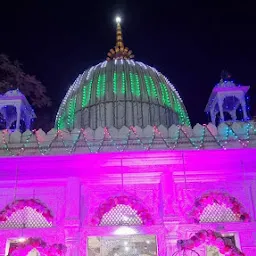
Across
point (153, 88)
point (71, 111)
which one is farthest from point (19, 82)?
point (153, 88)

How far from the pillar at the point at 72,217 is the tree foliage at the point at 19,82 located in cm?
423

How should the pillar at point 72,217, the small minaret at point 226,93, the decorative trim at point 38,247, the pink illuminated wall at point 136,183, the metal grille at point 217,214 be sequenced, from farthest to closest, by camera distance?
1. the small minaret at point 226,93
2. the metal grille at point 217,214
3. the pink illuminated wall at point 136,183
4. the pillar at point 72,217
5. the decorative trim at point 38,247

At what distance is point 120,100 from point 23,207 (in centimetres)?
564

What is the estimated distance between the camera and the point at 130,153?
27.8 feet

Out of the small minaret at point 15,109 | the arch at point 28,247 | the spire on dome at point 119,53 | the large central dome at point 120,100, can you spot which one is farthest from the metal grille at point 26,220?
the spire on dome at point 119,53

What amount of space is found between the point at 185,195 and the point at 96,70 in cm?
720

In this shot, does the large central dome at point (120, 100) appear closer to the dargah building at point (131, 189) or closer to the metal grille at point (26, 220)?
the dargah building at point (131, 189)

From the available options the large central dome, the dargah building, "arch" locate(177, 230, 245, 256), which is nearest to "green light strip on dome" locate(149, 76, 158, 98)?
the large central dome

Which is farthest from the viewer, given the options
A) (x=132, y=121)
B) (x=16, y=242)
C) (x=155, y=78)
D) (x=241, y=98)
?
(x=155, y=78)

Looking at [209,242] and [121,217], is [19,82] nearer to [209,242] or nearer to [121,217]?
[121,217]

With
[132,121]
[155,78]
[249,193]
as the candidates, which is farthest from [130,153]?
[155,78]

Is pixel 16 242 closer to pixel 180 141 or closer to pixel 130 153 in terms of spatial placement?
pixel 130 153

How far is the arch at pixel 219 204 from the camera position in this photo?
8242 millimetres

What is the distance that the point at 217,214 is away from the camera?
339 inches
